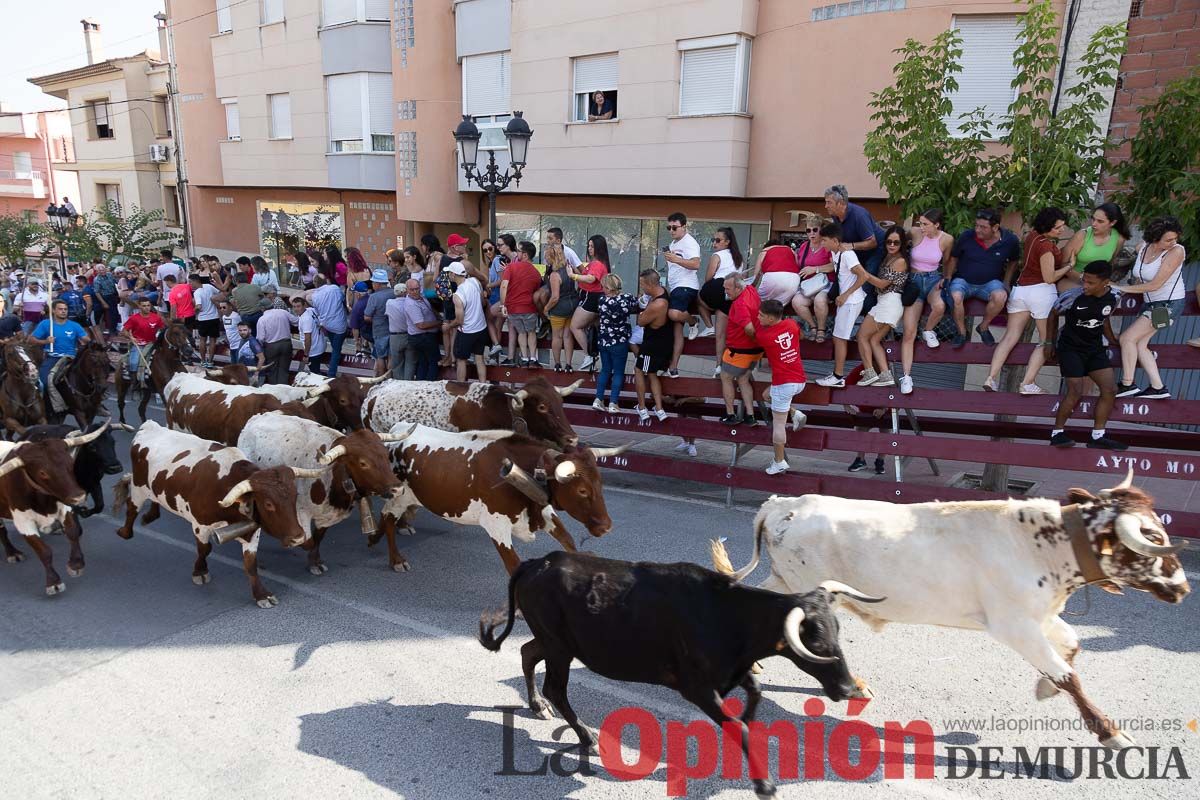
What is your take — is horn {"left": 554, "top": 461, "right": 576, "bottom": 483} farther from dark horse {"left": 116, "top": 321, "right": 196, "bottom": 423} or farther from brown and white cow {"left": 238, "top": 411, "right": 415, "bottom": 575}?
dark horse {"left": 116, "top": 321, "right": 196, "bottom": 423}

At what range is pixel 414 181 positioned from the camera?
18547 mm

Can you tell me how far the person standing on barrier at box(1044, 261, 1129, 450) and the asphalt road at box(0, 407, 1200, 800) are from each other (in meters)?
1.71

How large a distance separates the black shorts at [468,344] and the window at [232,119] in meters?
17.6

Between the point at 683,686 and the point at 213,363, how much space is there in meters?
12.8

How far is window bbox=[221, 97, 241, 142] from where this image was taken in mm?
23516

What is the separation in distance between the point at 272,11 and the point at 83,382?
51.6 feet

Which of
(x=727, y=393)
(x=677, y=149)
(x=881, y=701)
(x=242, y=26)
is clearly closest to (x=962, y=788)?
(x=881, y=701)

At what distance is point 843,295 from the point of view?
307 inches

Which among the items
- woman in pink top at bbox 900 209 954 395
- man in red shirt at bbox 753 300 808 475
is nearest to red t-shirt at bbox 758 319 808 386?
man in red shirt at bbox 753 300 808 475

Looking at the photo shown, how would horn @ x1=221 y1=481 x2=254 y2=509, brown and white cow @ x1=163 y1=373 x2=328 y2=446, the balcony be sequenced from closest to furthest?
1. horn @ x1=221 y1=481 x2=254 y2=509
2. brown and white cow @ x1=163 y1=373 x2=328 y2=446
3. the balcony

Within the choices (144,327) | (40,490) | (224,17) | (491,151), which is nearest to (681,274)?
(491,151)

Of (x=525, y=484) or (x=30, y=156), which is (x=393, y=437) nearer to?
(x=525, y=484)

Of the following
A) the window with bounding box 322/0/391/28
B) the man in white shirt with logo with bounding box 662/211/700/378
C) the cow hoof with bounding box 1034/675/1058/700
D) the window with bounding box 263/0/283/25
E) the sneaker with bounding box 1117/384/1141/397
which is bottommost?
the cow hoof with bounding box 1034/675/1058/700

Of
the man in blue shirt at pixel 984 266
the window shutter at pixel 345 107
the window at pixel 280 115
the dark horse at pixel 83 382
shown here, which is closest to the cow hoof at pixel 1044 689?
the man in blue shirt at pixel 984 266
